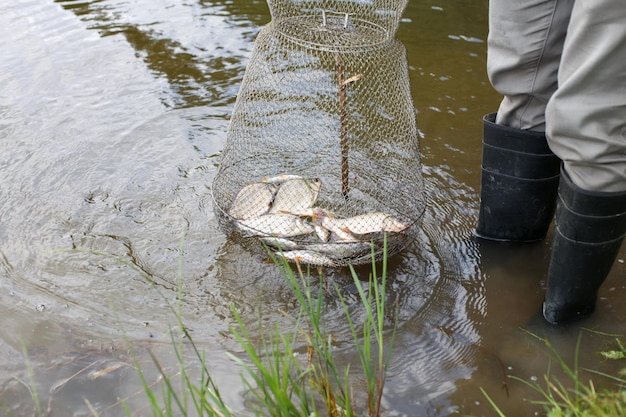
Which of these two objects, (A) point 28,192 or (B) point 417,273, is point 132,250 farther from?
(B) point 417,273

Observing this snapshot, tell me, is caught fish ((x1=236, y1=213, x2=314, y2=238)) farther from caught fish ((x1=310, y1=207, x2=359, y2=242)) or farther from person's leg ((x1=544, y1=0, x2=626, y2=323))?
person's leg ((x1=544, y1=0, x2=626, y2=323))

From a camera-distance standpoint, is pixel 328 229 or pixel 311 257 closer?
pixel 311 257

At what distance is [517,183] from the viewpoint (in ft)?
9.90

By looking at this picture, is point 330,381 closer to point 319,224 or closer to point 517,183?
point 319,224

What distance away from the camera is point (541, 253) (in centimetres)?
319

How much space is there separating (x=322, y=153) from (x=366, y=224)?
3.31 ft

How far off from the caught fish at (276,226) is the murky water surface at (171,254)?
0.65 feet

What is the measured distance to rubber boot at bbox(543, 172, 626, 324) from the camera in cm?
247

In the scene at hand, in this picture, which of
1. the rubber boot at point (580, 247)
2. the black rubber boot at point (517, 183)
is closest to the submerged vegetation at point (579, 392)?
the rubber boot at point (580, 247)

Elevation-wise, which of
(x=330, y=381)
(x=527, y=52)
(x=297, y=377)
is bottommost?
(x=330, y=381)

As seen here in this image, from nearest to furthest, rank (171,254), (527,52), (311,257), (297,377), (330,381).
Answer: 1. (297,377)
2. (330,381)
3. (527,52)
4. (311,257)
5. (171,254)

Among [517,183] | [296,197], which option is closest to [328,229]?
[296,197]

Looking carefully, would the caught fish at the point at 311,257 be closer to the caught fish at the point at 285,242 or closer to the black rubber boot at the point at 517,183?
the caught fish at the point at 285,242

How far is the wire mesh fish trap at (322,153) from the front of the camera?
297 cm
